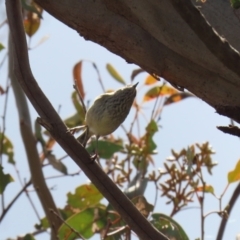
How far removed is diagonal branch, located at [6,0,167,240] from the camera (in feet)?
4.54

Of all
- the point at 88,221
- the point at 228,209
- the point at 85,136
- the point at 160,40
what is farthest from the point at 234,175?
the point at 160,40

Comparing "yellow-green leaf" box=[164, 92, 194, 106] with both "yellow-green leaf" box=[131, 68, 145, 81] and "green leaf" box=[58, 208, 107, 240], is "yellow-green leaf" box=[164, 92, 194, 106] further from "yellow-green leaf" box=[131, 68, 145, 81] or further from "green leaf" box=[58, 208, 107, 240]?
"green leaf" box=[58, 208, 107, 240]

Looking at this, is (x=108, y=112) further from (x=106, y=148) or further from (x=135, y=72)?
(x=135, y=72)

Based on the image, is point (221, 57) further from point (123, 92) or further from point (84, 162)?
point (123, 92)

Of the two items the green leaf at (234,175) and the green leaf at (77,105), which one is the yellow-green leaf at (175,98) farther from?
the green leaf at (234,175)

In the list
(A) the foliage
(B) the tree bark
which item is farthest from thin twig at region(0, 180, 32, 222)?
(B) the tree bark

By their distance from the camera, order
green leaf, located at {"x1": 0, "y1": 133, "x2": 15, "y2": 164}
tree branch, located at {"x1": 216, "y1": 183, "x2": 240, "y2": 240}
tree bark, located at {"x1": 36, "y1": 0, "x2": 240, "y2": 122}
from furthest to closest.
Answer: green leaf, located at {"x1": 0, "y1": 133, "x2": 15, "y2": 164}
tree branch, located at {"x1": 216, "y1": 183, "x2": 240, "y2": 240}
tree bark, located at {"x1": 36, "y1": 0, "x2": 240, "y2": 122}

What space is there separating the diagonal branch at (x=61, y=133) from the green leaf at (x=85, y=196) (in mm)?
1174

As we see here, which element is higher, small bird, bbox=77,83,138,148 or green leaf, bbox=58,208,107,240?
small bird, bbox=77,83,138,148

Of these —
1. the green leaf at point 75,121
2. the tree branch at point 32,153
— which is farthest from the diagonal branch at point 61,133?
the green leaf at point 75,121

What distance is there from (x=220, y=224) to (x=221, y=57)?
1.03 m

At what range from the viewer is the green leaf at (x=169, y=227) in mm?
2021

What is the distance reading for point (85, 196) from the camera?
8.55 feet

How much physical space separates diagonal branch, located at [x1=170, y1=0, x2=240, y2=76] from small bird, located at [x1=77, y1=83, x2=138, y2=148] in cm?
143
